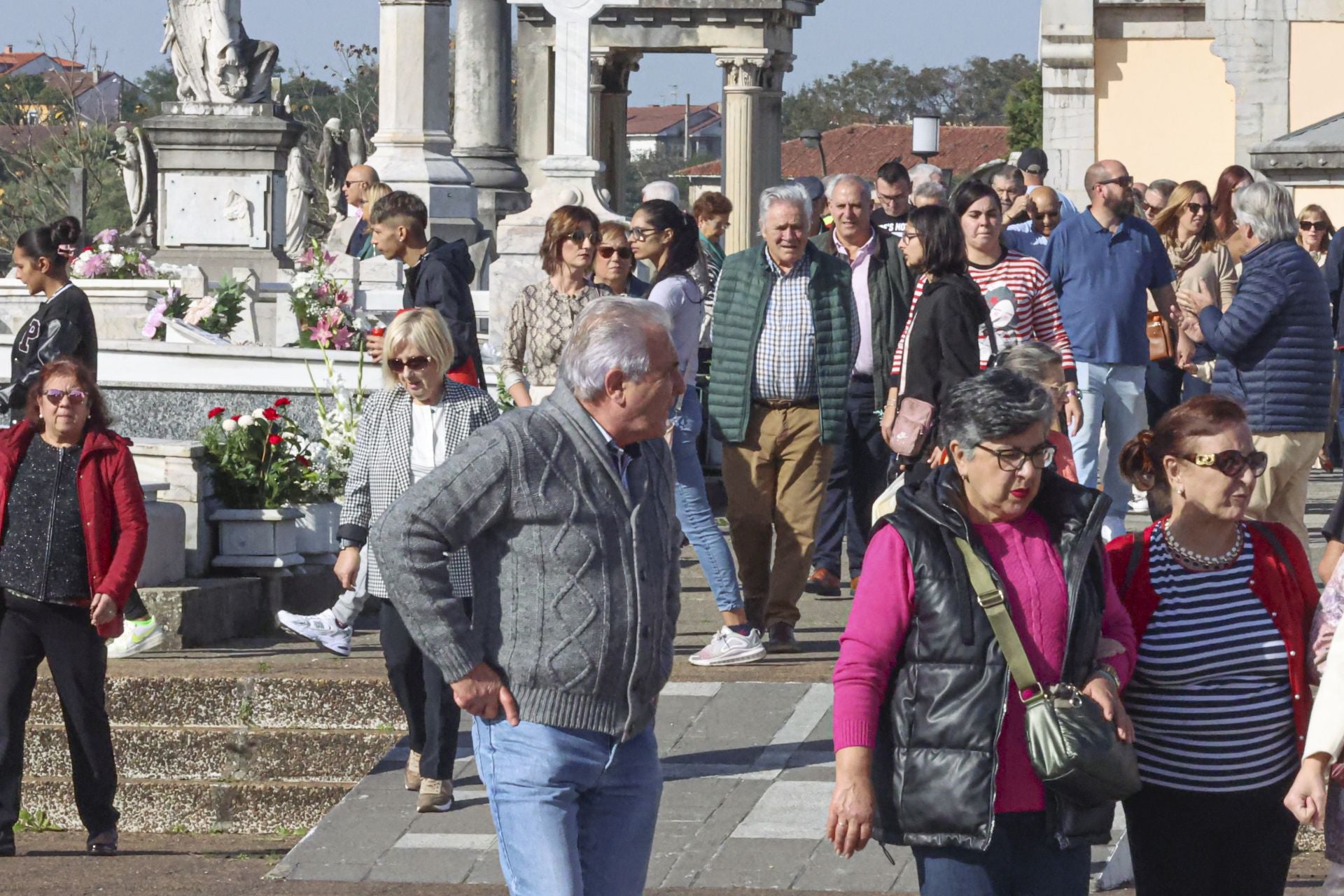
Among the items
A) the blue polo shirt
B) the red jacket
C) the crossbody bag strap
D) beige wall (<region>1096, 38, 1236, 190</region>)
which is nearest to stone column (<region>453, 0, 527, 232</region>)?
beige wall (<region>1096, 38, 1236, 190</region>)

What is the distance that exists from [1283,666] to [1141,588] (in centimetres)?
31

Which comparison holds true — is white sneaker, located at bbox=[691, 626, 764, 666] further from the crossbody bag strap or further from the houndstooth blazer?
the crossbody bag strap

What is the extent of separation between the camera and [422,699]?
7344mm

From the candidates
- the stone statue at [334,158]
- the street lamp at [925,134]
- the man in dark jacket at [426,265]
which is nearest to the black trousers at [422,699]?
the man in dark jacket at [426,265]

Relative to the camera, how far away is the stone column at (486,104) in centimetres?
2602

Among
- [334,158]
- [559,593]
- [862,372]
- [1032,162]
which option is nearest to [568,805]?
[559,593]

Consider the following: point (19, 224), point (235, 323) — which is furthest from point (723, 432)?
point (19, 224)

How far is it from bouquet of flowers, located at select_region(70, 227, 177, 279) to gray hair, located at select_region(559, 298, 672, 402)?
11576 mm

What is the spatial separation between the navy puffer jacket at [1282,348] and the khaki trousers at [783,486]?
1583 millimetres

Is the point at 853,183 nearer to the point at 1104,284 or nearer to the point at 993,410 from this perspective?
the point at 1104,284

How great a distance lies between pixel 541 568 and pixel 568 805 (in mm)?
470

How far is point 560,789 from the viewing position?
4.51 metres

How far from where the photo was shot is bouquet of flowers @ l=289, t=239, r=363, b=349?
1202 cm

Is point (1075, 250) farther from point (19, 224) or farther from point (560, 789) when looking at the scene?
point (19, 224)
